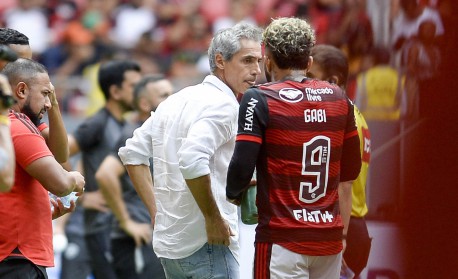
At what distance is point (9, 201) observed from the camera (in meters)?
4.88

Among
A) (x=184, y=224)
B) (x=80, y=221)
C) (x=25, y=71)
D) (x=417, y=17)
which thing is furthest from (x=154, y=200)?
(x=80, y=221)

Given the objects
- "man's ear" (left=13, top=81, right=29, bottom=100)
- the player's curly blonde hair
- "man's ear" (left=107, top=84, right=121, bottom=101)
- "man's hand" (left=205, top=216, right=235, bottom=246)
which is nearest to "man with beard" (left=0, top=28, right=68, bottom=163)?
"man's ear" (left=13, top=81, right=29, bottom=100)

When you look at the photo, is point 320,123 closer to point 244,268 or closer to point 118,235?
point 244,268

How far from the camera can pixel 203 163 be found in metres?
5.12

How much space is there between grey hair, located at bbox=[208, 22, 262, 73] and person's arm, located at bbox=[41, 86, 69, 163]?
33.0 inches

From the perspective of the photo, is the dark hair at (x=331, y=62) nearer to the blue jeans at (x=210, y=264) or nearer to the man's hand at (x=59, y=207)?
the blue jeans at (x=210, y=264)

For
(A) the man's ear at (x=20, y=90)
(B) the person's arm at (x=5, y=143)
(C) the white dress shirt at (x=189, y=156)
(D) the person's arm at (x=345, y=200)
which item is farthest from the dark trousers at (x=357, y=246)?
(B) the person's arm at (x=5, y=143)

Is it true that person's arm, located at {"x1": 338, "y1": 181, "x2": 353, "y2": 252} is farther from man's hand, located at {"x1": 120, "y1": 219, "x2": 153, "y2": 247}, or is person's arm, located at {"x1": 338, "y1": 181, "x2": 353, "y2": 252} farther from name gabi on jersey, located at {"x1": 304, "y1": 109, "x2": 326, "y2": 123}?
man's hand, located at {"x1": 120, "y1": 219, "x2": 153, "y2": 247}

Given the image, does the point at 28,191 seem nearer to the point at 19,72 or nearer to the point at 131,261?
the point at 19,72

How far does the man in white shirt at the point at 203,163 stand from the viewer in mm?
5199

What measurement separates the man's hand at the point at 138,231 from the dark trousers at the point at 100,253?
0.59 m

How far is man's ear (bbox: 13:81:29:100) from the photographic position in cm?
518

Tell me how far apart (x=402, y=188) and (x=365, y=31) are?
0.97 m

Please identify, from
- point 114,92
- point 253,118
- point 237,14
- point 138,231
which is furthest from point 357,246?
point 237,14
